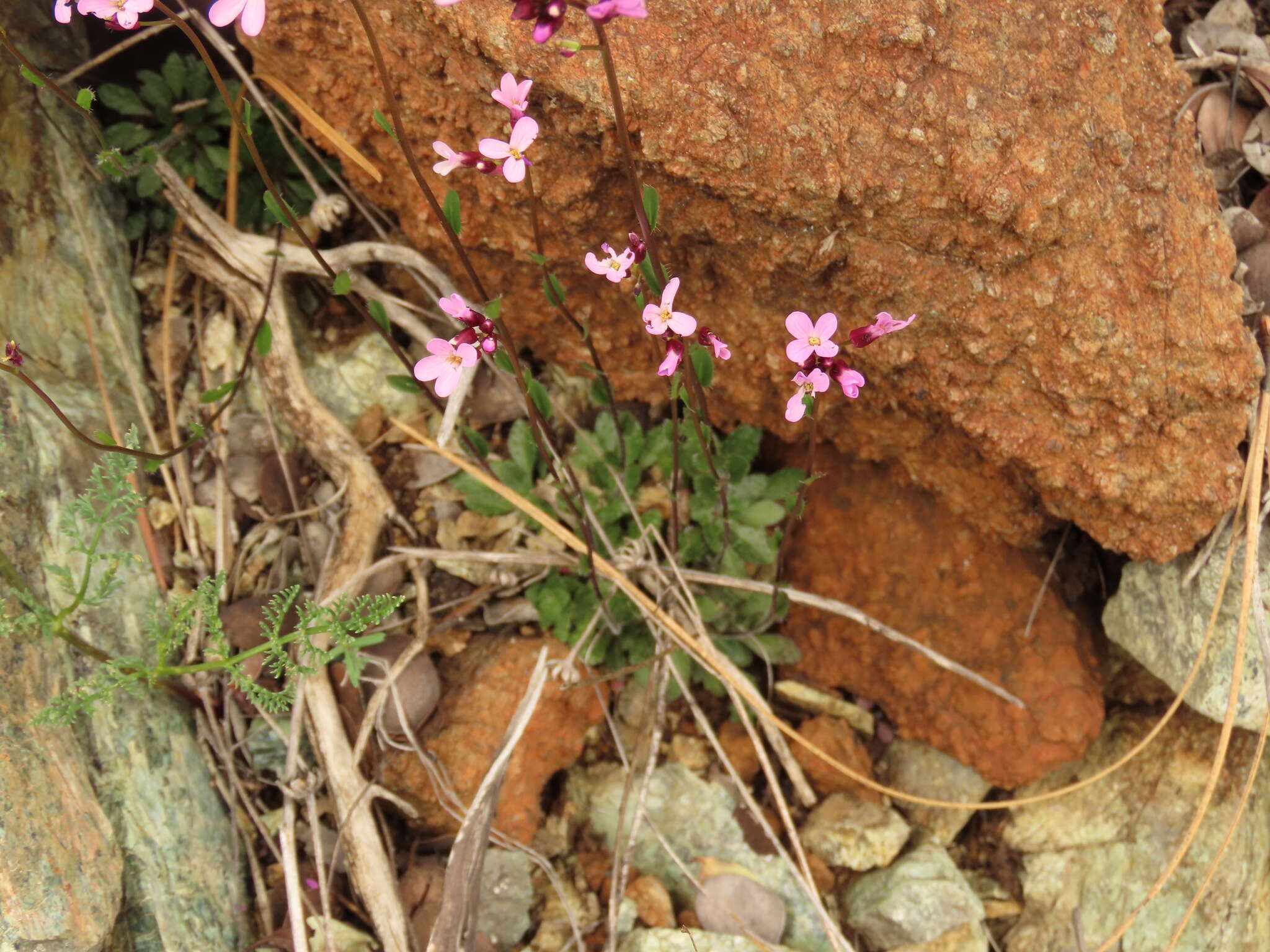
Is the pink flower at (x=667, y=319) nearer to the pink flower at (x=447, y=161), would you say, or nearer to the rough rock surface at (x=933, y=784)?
the pink flower at (x=447, y=161)

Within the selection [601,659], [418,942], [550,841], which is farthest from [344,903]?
[601,659]

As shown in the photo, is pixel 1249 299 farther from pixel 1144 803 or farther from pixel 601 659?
pixel 601 659

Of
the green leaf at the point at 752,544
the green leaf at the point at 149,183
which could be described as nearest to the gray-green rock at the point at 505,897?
the green leaf at the point at 752,544

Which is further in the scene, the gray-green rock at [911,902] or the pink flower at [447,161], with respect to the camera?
the gray-green rock at [911,902]

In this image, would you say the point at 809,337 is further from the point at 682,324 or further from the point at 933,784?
the point at 933,784

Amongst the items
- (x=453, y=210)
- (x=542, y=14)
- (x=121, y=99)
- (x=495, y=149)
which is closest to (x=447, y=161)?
(x=495, y=149)

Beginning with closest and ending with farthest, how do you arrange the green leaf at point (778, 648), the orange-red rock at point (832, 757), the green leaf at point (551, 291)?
the green leaf at point (551, 291) < the orange-red rock at point (832, 757) < the green leaf at point (778, 648)
